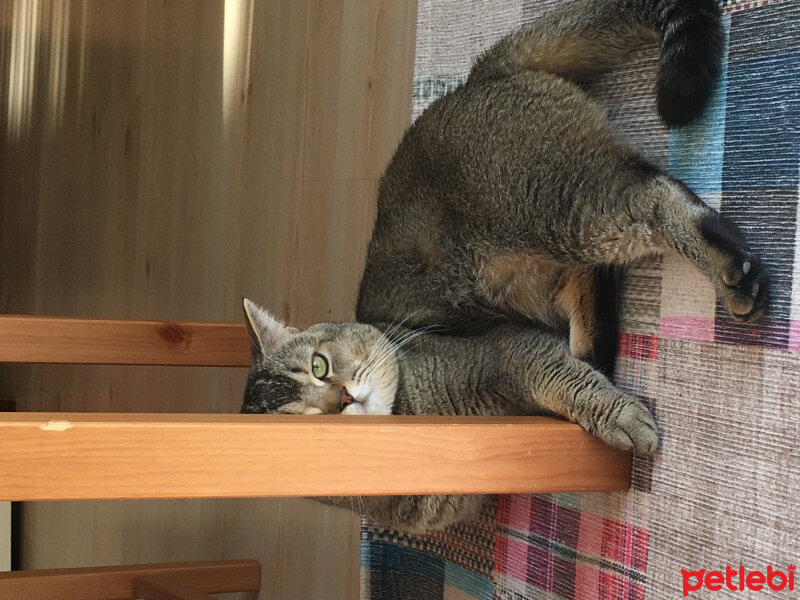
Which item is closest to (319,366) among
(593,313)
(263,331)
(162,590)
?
(263,331)

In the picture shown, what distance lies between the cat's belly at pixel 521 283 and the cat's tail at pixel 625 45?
0.82ft

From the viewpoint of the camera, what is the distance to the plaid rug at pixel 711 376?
852 mm

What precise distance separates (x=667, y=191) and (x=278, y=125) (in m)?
1.38

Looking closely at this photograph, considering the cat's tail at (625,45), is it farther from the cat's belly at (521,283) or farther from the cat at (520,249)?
the cat's belly at (521,283)

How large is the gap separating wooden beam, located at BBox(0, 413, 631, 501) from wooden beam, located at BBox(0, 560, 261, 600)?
1188 mm

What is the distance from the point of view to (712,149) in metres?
0.94

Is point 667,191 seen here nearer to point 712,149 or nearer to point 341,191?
point 712,149

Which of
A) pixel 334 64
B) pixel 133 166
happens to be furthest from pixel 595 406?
pixel 133 166

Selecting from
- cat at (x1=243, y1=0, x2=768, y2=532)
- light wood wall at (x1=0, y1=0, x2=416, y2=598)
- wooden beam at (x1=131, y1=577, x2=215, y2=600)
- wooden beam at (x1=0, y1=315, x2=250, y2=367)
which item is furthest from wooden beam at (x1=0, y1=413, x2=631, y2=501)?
wooden beam at (x1=131, y1=577, x2=215, y2=600)

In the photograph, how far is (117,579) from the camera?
1.87m
